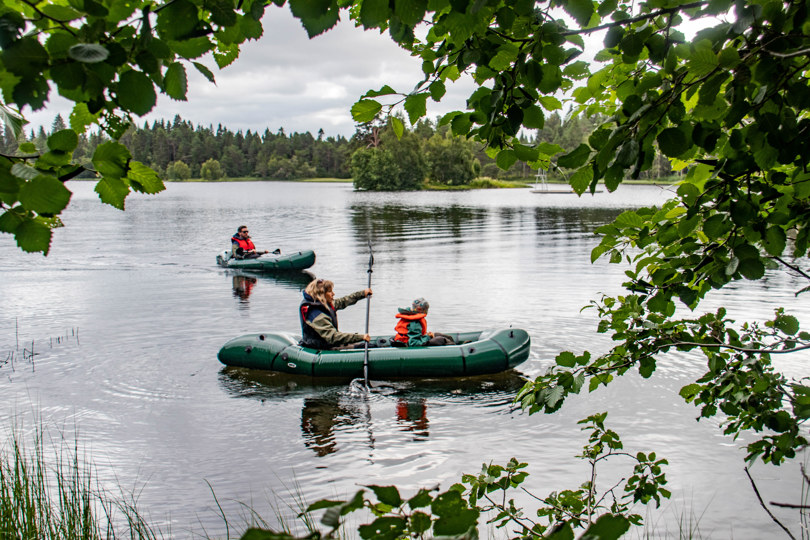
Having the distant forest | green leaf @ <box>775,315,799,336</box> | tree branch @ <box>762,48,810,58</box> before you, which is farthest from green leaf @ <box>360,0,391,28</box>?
the distant forest

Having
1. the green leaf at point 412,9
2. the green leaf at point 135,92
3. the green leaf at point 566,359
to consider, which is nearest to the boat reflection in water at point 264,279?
the green leaf at point 566,359

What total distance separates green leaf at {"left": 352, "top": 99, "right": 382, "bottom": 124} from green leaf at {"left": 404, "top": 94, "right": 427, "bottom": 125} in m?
0.12

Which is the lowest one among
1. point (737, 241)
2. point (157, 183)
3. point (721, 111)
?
point (737, 241)

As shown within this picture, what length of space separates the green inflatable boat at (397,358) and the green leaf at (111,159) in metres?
8.77

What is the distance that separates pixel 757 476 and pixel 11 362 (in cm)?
1251

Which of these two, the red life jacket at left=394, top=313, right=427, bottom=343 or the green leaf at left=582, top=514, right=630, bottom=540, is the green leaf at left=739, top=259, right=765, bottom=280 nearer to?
the green leaf at left=582, top=514, right=630, bottom=540

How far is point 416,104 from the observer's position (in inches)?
Result: 85.4

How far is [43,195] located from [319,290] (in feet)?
29.8

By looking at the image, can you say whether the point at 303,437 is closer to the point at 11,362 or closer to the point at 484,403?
the point at 484,403

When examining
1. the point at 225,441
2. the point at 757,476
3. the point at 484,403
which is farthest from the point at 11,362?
the point at 757,476

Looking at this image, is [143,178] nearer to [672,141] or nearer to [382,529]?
[382,529]

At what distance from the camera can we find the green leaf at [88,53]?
4.14 feet

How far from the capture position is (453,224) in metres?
40.0

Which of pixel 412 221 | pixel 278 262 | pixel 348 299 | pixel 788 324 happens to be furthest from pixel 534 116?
pixel 412 221
